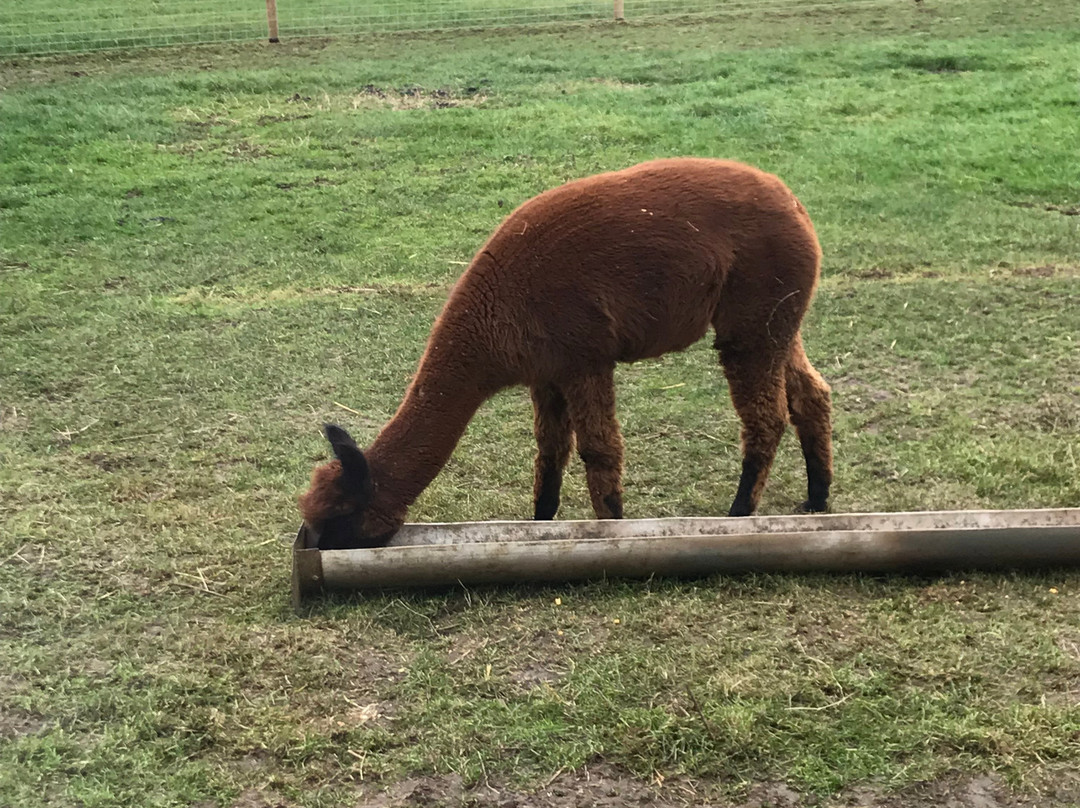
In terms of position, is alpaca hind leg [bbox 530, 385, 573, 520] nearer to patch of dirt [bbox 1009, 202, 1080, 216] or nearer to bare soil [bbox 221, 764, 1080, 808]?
bare soil [bbox 221, 764, 1080, 808]

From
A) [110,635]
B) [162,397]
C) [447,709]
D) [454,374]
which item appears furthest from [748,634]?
[162,397]

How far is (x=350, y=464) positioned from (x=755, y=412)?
1.99 metres

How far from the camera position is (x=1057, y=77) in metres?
13.8

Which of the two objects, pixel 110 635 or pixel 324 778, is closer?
pixel 324 778

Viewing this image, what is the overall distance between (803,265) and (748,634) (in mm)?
1783

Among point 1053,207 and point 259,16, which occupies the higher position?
point 259,16

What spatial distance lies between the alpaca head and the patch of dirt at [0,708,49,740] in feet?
4.18

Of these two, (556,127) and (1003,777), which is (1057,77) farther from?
(1003,777)

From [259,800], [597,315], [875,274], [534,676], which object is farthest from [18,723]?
[875,274]

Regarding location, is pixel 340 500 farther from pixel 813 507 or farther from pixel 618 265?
pixel 813 507

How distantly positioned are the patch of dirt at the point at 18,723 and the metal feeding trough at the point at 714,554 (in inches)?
42.5

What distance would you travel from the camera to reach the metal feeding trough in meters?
4.35

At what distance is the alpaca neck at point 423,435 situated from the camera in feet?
14.9

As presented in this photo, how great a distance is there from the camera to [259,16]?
710 inches
